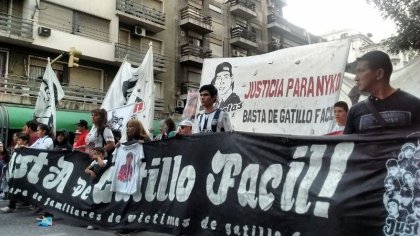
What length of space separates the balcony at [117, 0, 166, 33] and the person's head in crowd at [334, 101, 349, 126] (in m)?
20.5

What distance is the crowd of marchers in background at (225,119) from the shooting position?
3.31m

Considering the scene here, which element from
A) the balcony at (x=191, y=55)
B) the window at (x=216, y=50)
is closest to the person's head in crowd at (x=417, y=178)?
the balcony at (x=191, y=55)

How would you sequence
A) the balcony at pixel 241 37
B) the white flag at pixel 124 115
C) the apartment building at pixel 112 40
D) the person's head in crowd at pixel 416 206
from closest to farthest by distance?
the person's head in crowd at pixel 416 206
the white flag at pixel 124 115
the apartment building at pixel 112 40
the balcony at pixel 241 37

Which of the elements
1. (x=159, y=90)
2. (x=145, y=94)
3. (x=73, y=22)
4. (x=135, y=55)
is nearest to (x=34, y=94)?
(x=73, y=22)

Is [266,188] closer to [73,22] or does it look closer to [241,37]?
[73,22]

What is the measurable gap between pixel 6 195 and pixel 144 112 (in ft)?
10.2

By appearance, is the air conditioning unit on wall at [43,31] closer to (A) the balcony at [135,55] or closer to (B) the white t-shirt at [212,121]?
(A) the balcony at [135,55]

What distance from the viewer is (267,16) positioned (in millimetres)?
37156

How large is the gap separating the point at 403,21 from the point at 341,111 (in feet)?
27.7

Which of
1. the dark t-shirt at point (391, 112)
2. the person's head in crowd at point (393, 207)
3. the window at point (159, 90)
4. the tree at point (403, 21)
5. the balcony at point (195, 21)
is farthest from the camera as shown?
the balcony at point (195, 21)

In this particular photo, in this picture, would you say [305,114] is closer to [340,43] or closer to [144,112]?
[340,43]

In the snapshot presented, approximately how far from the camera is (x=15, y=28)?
757 inches

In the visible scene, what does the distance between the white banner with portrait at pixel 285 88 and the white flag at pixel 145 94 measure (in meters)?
2.23

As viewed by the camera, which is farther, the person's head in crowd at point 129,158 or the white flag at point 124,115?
the white flag at point 124,115
